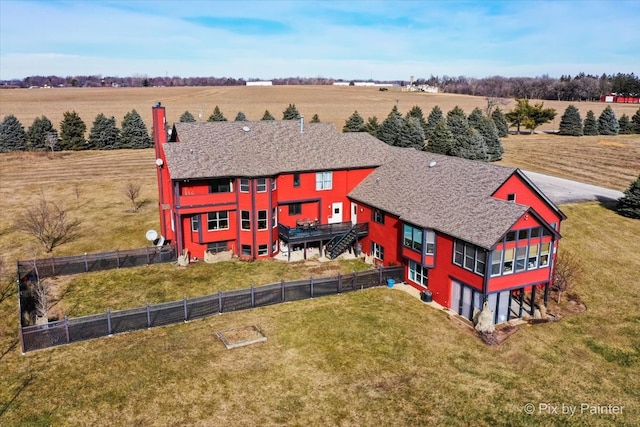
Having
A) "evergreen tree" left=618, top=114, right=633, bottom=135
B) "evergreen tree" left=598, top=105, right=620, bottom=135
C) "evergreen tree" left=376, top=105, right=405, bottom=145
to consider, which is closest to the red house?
"evergreen tree" left=376, top=105, right=405, bottom=145

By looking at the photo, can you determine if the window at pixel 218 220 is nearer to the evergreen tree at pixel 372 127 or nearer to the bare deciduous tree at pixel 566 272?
the bare deciduous tree at pixel 566 272

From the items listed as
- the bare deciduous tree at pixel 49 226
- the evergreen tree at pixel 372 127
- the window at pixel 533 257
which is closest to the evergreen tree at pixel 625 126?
the evergreen tree at pixel 372 127

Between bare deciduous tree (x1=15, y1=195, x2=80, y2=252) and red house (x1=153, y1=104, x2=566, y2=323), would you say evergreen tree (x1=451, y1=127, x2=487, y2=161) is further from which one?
bare deciduous tree (x1=15, y1=195, x2=80, y2=252)

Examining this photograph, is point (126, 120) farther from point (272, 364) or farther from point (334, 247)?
point (272, 364)

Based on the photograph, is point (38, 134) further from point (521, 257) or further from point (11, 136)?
point (521, 257)

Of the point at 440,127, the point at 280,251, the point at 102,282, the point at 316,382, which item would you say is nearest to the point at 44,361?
the point at 102,282

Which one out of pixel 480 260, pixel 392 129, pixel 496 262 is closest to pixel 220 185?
pixel 480 260
